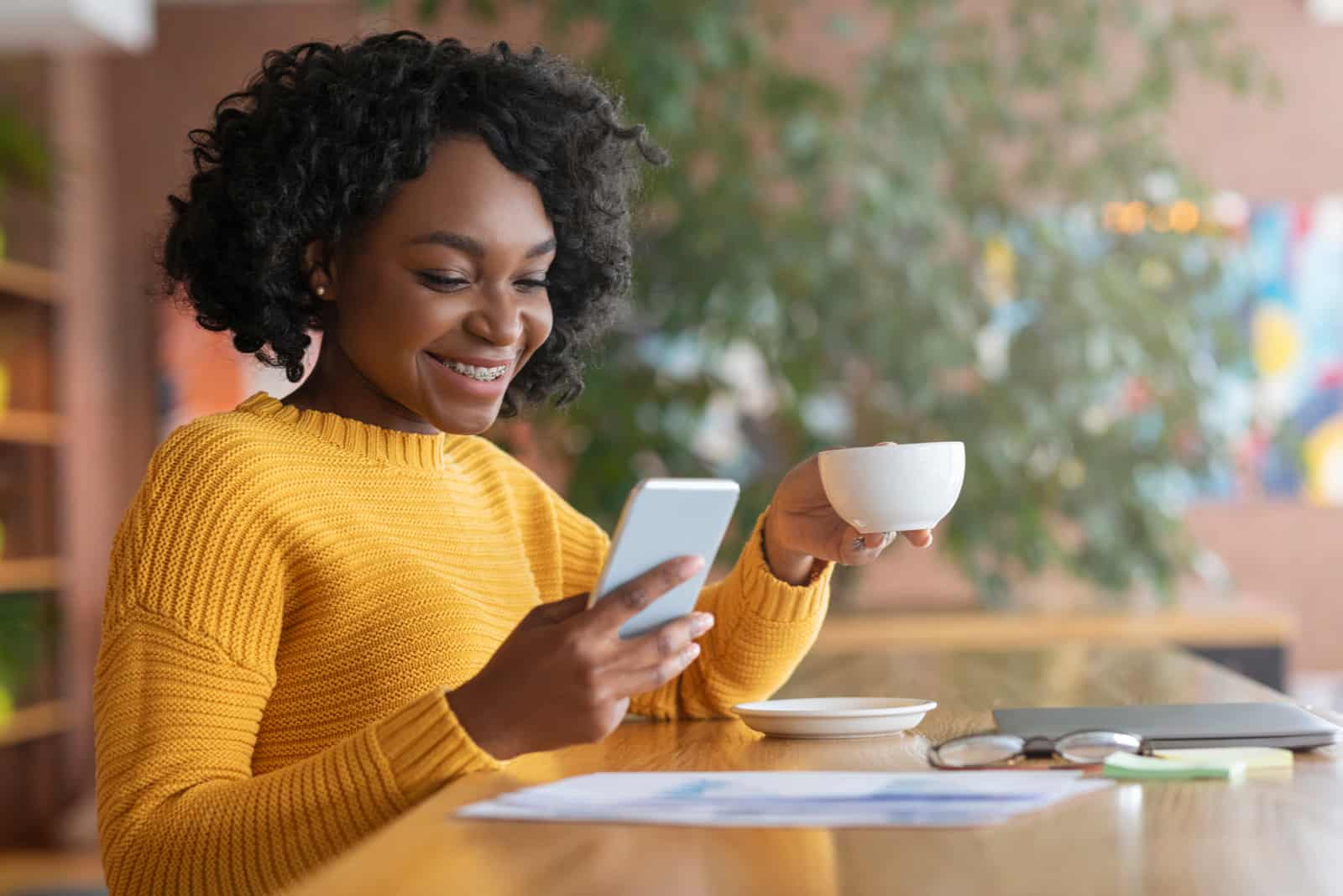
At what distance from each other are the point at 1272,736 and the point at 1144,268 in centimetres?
299

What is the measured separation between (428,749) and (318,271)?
19.7 inches

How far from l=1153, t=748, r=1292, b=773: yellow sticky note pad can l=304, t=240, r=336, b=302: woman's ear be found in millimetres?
727

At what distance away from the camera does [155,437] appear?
5395 millimetres

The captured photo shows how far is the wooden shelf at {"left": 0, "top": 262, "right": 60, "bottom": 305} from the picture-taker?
459cm

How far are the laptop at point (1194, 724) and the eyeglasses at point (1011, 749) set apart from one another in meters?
0.05

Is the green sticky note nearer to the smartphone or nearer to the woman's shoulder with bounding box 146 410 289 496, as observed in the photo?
the smartphone

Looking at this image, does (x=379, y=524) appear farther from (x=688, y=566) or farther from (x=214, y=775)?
(x=688, y=566)

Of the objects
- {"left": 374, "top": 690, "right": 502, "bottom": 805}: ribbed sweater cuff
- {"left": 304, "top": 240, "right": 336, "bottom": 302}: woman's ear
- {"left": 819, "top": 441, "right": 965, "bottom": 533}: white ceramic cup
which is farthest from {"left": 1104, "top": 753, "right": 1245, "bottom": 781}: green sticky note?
{"left": 304, "top": 240, "right": 336, "bottom": 302}: woman's ear

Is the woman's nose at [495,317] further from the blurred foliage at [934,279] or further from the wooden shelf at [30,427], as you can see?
the wooden shelf at [30,427]

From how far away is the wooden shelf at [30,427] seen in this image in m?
4.61

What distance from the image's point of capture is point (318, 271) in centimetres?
130

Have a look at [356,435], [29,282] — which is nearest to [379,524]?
[356,435]

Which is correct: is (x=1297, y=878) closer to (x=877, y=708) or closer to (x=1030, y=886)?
(x=1030, y=886)

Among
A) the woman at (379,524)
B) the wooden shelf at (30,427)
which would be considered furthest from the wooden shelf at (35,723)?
the woman at (379,524)
